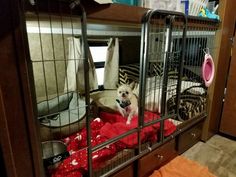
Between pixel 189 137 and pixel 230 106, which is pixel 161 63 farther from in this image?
pixel 230 106

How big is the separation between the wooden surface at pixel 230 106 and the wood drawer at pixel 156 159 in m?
0.80

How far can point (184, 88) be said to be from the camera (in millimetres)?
1670

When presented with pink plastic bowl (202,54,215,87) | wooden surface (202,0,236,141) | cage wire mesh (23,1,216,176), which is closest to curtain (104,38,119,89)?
cage wire mesh (23,1,216,176)

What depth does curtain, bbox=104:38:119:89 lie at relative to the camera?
193cm

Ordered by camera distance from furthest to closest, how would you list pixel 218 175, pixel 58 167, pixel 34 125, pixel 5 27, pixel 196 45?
1. pixel 196 45
2. pixel 218 175
3. pixel 58 167
4. pixel 34 125
5. pixel 5 27

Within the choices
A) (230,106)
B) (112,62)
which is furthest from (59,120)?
(230,106)

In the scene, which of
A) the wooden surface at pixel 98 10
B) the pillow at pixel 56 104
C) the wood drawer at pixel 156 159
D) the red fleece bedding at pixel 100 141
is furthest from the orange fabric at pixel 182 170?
the wooden surface at pixel 98 10

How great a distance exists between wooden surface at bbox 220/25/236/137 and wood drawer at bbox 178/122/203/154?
1.03ft

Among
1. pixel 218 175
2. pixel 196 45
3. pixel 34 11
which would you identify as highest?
pixel 34 11

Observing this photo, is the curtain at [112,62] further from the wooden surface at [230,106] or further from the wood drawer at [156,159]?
the wooden surface at [230,106]

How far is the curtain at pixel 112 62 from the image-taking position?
193 centimetres

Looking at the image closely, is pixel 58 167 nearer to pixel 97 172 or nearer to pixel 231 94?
pixel 97 172

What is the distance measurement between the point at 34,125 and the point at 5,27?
36 centimetres

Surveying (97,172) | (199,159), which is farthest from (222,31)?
(97,172)
